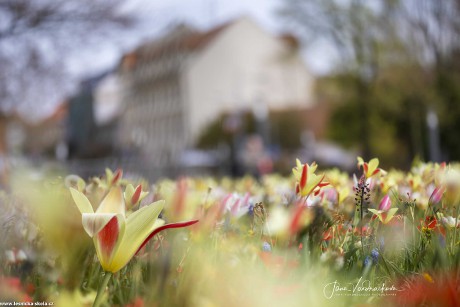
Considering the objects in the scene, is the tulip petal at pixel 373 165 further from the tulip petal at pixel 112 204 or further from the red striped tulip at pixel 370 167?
the tulip petal at pixel 112 204

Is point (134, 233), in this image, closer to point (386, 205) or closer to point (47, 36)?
point (386, 205)

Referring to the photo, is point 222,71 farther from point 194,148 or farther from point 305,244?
point 305,244

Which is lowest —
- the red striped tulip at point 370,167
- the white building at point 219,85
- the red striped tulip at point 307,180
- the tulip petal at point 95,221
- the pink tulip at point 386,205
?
the white building at point 219,85

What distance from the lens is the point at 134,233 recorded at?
120 centimetres

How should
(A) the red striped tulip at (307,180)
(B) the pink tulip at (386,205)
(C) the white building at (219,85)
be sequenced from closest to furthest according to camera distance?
(A) the red striped tulip at (307,180)
(B) the pink tulip at (386,205)
(C) the white building at (219,85)

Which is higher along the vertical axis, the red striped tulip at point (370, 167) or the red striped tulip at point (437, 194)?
the red striped tulip at point (370, 167)

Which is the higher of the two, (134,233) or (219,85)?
(134,233)

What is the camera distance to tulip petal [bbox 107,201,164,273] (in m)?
1.19

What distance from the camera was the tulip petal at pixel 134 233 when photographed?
1191 millimetres

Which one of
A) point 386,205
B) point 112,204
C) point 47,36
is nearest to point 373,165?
point 386,205

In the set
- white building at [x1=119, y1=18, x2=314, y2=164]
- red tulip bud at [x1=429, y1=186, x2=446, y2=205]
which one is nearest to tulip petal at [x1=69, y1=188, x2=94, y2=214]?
red tulip bud at [x1=429, y1=186, x2=446, y2=205]

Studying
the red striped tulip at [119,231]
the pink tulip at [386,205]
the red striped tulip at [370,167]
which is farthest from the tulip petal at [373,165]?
the red striped tulip at [119,231]

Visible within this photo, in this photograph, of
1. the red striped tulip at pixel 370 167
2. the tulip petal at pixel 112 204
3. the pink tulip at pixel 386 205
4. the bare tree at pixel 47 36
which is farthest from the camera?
the bare tree at pixel 47 36

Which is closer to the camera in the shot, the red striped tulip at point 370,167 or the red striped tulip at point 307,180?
the red striped tulip at point 307,180
